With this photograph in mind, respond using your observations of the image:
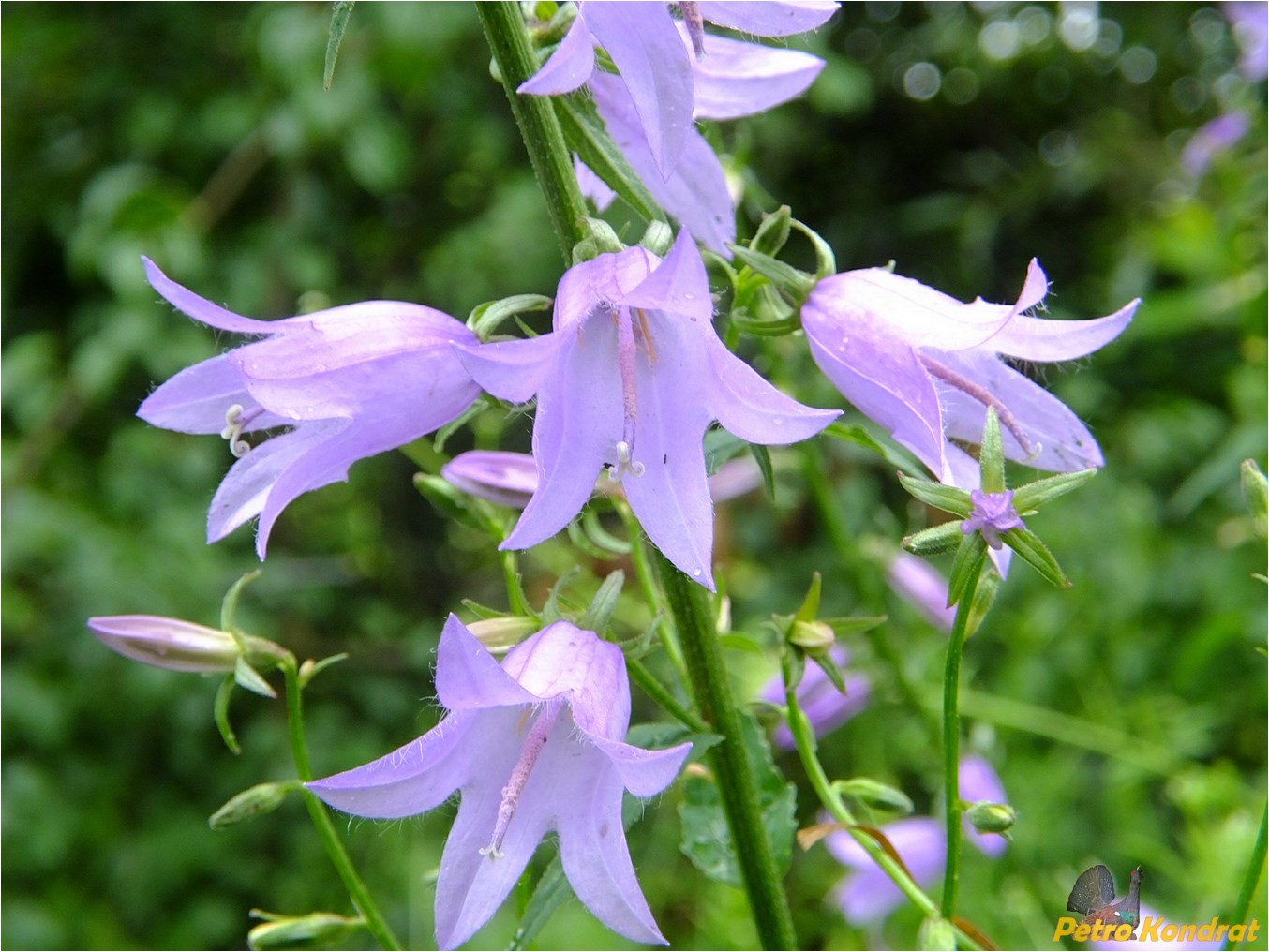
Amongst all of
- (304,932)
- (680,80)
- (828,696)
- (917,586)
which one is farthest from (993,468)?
(917,586)

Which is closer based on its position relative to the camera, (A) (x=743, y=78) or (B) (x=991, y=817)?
(B) (x=991, y=817)

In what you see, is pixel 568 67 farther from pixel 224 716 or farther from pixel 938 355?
pixel 224 716

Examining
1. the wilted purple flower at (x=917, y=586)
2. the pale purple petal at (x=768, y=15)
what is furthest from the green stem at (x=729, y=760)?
the wilted purple flower at (x=917, y=586)

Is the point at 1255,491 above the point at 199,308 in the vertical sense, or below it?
below

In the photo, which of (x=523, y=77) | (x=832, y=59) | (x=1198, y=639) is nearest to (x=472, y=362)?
(x=523, y=77)

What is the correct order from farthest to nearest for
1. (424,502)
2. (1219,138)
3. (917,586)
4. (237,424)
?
(424,502) → (1219,138) → (917,586) → (237,424)

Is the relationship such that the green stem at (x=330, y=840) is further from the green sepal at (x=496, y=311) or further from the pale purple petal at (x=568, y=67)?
the pale purple petal at (x=568, y=67)

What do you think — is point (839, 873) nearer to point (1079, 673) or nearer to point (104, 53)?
point (1079, 673)
